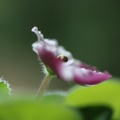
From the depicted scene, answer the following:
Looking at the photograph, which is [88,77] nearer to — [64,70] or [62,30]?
[64,70]

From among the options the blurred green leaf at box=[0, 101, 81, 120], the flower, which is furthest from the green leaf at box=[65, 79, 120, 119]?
the blurred green leaf at box=[0, 101, 81, 120]

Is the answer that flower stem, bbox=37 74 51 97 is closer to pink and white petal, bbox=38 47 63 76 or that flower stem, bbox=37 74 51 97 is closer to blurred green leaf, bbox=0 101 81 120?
pink and white petal, bbox=38 47 63 76

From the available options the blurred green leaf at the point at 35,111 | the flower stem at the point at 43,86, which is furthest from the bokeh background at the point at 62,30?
the blurred green leaf at the point at 35,111

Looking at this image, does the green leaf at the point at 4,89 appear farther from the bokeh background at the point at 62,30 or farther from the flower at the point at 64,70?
the bokeh background at the point at 62,30

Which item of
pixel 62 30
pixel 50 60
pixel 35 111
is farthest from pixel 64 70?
pixel 62 30

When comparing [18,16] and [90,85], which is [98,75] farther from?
[18,16]
